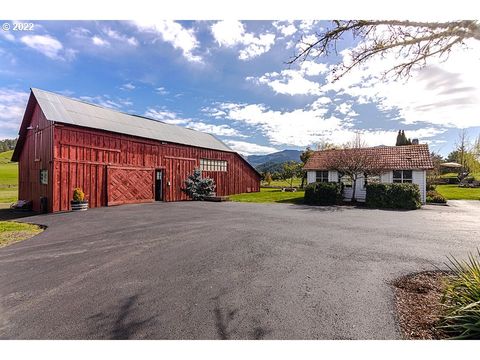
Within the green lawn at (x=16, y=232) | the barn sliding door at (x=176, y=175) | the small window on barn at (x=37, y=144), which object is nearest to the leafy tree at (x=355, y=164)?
the barn sliding door at (x=176, y=175)

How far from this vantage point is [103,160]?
15000mm

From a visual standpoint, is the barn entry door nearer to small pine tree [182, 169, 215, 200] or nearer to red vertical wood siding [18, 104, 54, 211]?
small pine tree [182, 169, 215, 200]

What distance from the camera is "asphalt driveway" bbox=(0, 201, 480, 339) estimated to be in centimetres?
285

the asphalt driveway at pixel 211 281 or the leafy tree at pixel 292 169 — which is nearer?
the asphalt driveway at pixel 211 281

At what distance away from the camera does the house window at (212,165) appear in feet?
73.7

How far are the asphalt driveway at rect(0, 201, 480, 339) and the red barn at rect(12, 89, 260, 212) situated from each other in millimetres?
7141

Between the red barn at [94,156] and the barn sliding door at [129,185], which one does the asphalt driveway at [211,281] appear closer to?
the red barn at [94,156]

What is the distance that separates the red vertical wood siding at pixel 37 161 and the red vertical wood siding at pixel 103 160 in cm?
47

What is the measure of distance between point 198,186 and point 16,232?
1283cm

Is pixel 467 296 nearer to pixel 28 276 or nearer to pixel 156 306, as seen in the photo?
pixel 156 306

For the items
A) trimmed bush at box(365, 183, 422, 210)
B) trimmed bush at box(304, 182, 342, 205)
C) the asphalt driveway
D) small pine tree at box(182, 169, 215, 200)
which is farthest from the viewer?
small pine tree at box(182, 169, 215, 200)

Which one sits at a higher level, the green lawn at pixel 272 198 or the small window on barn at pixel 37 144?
the small window on barn at pixel 37 144

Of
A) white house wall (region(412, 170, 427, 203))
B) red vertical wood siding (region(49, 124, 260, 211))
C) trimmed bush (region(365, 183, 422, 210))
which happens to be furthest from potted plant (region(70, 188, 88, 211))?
white house wall (region(412, 170, 427, 203))
